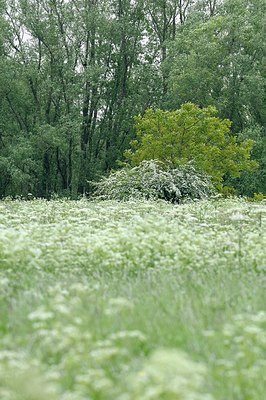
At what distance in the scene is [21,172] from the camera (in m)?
32.0

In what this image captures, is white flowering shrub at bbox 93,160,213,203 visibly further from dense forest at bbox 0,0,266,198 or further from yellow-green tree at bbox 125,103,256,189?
dense forest at bbox 0,0,266,198

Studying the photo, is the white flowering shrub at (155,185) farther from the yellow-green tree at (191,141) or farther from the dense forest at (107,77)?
the dense forest at (107,77)

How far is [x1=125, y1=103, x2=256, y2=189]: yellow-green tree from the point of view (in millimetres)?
26500

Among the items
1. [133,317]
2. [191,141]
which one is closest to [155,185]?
[191,141]

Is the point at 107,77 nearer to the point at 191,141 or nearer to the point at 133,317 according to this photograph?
the point at 191,141

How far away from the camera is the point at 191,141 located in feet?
87.7

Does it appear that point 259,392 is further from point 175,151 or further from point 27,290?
point 175,151

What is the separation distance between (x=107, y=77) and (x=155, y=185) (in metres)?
17.7

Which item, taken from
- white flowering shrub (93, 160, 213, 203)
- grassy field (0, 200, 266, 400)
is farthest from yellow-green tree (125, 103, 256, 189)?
grassy field (0, 200, 266, 400)

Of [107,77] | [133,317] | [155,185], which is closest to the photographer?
[133,317]

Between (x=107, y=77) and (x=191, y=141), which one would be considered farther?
(x=107, y=77)

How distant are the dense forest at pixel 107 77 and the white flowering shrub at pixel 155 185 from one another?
8520 mm

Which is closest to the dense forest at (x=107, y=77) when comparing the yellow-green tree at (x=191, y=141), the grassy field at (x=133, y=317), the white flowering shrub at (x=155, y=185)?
the yellow-green tree at (x=191, y=141)

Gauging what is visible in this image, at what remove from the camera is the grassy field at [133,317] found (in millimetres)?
3209
